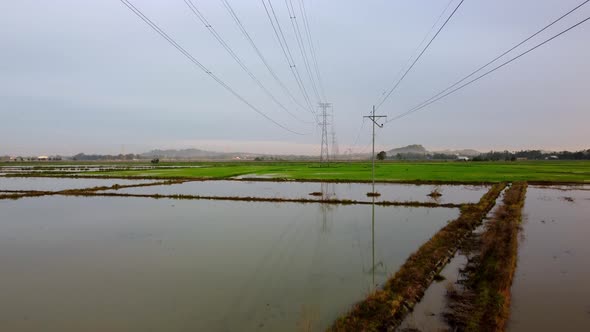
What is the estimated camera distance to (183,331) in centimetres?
585

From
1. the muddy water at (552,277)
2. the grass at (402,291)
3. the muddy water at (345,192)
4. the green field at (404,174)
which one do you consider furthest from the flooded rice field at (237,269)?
the green field at (404,174)

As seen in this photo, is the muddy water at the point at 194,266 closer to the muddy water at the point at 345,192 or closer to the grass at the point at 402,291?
the grass at the point at 402,291

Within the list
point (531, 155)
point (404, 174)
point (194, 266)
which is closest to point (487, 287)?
point (194, 266)

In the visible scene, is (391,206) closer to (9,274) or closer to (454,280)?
(454,280)

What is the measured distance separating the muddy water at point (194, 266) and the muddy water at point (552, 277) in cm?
278

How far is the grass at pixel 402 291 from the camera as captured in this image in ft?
19.6

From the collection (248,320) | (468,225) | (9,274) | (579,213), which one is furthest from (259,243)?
(579,213)

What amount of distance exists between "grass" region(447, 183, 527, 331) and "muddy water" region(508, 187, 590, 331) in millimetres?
255

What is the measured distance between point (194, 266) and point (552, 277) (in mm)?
8458

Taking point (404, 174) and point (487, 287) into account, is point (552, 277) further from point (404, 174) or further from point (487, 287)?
point (404, 174)

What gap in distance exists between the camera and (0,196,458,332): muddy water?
639cm

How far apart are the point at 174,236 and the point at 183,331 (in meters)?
7.04

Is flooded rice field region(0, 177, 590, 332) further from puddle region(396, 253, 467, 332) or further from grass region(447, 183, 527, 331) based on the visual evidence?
grass region(447, 183, 527, 331)

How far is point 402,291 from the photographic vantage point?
7.28 meters
